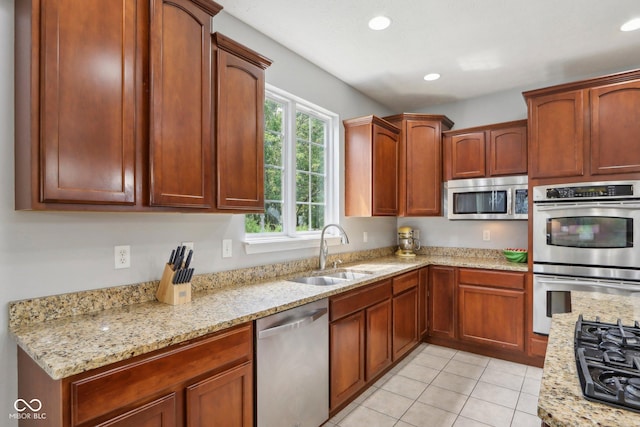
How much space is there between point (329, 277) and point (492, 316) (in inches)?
66.1

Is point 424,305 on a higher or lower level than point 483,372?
higher

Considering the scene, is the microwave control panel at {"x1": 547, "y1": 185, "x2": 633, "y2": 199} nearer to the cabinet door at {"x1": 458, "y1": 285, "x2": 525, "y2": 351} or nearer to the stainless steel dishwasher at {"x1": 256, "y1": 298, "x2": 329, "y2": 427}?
the cabinet door at {"x1": 458, "y1": 285, "x2": 525, "y2": 351}

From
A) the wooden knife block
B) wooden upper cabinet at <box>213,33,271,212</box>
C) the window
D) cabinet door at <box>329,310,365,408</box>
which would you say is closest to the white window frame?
the window

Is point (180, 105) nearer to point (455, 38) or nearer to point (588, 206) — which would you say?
point (455, 38)

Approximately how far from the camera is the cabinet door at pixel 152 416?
3.92 ft

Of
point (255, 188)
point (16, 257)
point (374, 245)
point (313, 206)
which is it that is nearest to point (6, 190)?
point (16, 257)

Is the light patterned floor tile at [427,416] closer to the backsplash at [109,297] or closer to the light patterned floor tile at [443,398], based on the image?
the light patterned floor tile at [443,398]

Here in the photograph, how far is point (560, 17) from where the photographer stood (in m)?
2.36

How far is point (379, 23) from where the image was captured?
2.42 m

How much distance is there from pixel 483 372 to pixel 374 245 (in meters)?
1.62

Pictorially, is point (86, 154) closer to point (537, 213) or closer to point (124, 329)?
point (124, 329)

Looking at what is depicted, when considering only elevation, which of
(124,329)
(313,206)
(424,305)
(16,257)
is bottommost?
(424,305)

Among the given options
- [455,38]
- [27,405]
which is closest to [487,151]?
[455,38]

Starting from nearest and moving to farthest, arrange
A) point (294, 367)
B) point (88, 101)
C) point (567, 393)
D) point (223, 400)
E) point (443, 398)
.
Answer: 1. point (567, 393)
2. point (88, 101)
3. point (223, 400)
4. point (294, 367)
5. point (443, 398)
